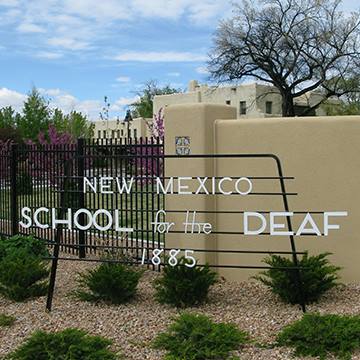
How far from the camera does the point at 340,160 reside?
26.2 feet

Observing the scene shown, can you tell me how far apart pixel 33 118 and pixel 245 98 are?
1994 cm

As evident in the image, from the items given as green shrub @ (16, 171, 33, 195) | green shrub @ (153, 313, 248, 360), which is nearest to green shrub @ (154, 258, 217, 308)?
green shrub @ (153, 313, 248, 360)

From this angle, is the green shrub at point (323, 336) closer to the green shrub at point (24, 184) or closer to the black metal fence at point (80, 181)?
the black metal fence at point (80, 181)

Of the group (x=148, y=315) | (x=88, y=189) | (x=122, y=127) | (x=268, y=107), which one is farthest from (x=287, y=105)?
(x=148, y=315)

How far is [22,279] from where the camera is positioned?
25.4 feet

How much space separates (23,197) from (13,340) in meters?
7.10

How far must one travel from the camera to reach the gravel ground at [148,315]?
19.5ft

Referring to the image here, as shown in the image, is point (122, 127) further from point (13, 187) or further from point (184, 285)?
point (184, 285)

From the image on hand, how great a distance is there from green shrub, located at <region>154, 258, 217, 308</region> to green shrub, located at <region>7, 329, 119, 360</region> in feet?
5.06

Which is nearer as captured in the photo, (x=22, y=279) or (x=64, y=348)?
(x=64, y=348)

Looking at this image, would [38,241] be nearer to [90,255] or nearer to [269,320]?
[90,255]

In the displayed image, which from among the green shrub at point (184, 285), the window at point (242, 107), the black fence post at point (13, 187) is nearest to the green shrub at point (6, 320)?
the green shrub at point (184, 285)

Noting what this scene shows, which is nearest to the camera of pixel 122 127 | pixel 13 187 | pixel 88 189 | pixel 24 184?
pixel 88 189

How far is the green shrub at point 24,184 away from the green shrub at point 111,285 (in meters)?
5.80
